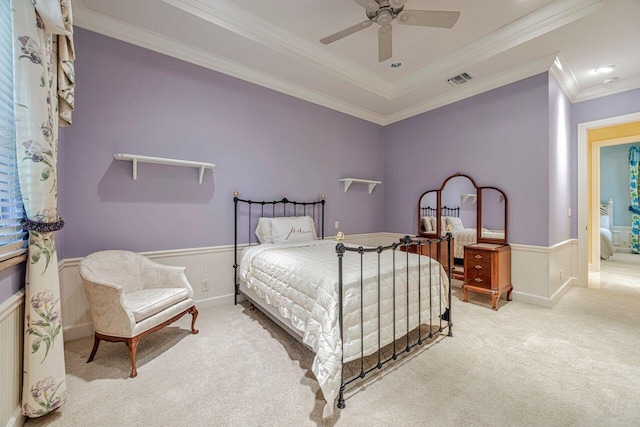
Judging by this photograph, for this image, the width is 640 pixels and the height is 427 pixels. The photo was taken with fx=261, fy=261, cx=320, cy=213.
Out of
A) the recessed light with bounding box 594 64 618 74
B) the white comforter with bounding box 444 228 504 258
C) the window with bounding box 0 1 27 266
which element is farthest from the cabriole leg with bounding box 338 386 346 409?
the recessed light with bounding box 594 64 618 74

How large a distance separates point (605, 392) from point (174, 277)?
3573mm

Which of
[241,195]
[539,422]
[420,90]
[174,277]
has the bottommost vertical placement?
[539,422]

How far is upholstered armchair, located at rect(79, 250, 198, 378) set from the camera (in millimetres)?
1988

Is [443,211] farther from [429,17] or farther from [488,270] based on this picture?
[429,17]

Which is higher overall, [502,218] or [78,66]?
[78,66]

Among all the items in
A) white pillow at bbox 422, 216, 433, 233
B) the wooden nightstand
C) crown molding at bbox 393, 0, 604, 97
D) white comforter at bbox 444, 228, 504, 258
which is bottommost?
the wooden nightstand

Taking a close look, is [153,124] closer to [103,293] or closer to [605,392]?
[103,293]

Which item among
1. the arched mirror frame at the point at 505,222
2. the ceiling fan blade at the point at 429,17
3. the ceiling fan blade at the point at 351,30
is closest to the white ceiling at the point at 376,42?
the ceiling fan blade at the point at 351,30

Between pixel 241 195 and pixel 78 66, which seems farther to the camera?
pixel 241 195

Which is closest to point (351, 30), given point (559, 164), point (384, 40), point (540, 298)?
point (384, 40)

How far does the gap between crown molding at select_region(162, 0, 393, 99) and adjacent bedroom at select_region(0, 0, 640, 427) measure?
23 millimetres

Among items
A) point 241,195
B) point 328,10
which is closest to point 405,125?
point 328,10

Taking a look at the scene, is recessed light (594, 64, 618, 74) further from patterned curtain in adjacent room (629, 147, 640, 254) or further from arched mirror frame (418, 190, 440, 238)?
patterned curtain in adjacent room (629, 147, 640, 254)

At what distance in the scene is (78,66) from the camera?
2539mm
